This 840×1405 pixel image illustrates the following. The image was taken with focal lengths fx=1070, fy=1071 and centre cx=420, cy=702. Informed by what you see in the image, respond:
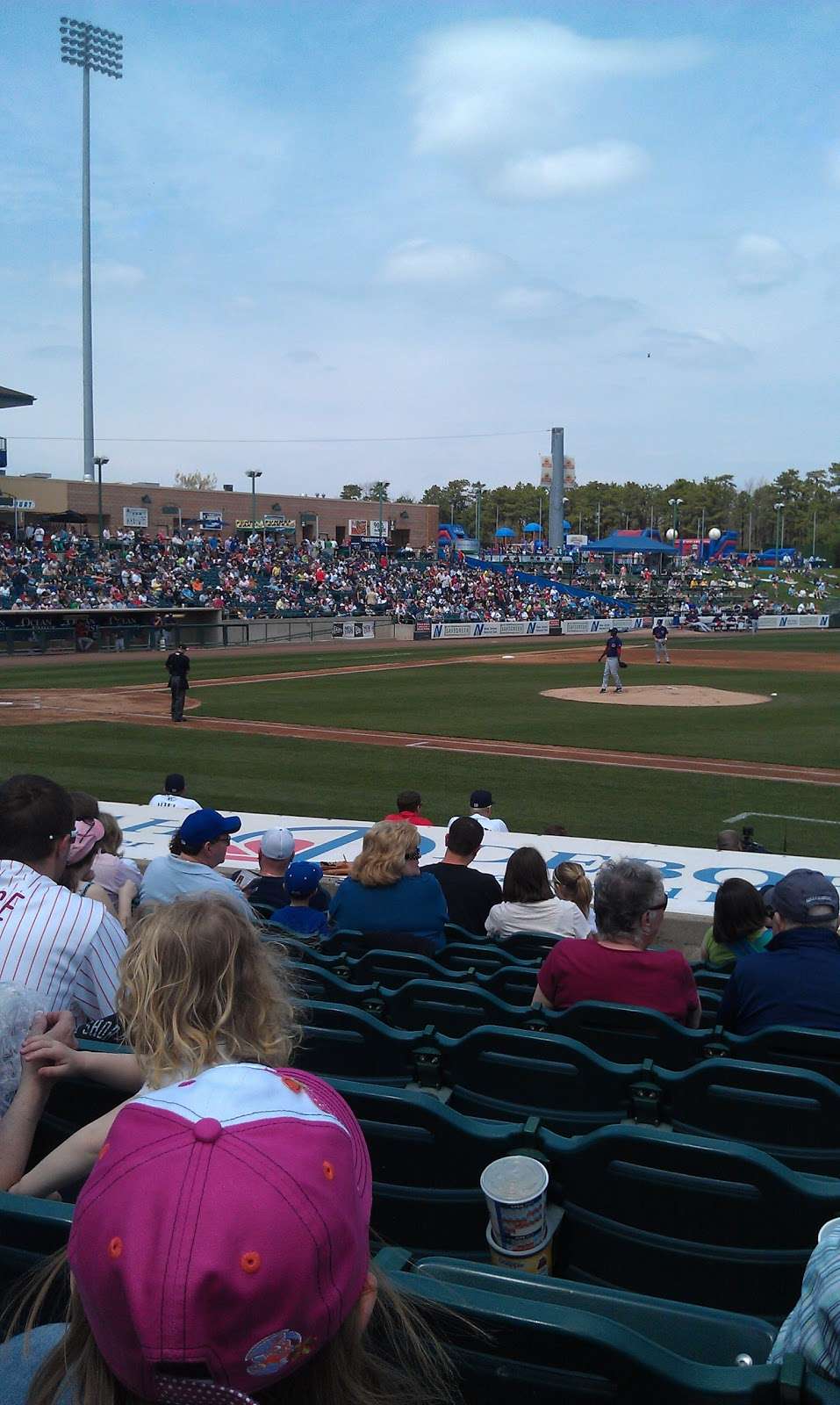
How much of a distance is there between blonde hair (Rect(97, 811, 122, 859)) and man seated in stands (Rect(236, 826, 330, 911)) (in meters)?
0.99

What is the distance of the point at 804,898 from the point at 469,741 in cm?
1711

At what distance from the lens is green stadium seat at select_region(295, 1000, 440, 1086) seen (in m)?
3.79

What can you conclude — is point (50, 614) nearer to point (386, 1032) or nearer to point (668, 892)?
point (668, 892)

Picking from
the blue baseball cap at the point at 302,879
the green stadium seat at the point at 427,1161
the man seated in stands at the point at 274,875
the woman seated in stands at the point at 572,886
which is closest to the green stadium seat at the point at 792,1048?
the green stadium seat at the point at 427,1161

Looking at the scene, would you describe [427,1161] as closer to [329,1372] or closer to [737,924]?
[329,1372]

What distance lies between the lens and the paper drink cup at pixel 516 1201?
2.47 metres

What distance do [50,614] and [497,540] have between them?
278 ft

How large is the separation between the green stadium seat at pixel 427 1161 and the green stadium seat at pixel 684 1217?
0.19m

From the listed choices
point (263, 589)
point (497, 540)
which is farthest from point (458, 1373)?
point (497, 540)

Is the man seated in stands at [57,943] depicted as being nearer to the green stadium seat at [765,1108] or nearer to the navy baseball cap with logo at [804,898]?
the green stadium seat at [765,1108]

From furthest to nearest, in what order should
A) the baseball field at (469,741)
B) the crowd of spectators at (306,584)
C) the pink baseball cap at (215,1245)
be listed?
the crowd of spectators at (306,584) < the baseball field at (469,741) < the pink baseball cap at (215,1245)

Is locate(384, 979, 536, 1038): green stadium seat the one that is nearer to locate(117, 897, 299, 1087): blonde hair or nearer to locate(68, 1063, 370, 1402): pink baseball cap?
locate(117, 897, 299, 1087): blonde hair

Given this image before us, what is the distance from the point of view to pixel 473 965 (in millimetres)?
6062

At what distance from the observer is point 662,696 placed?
2975 centimetres
